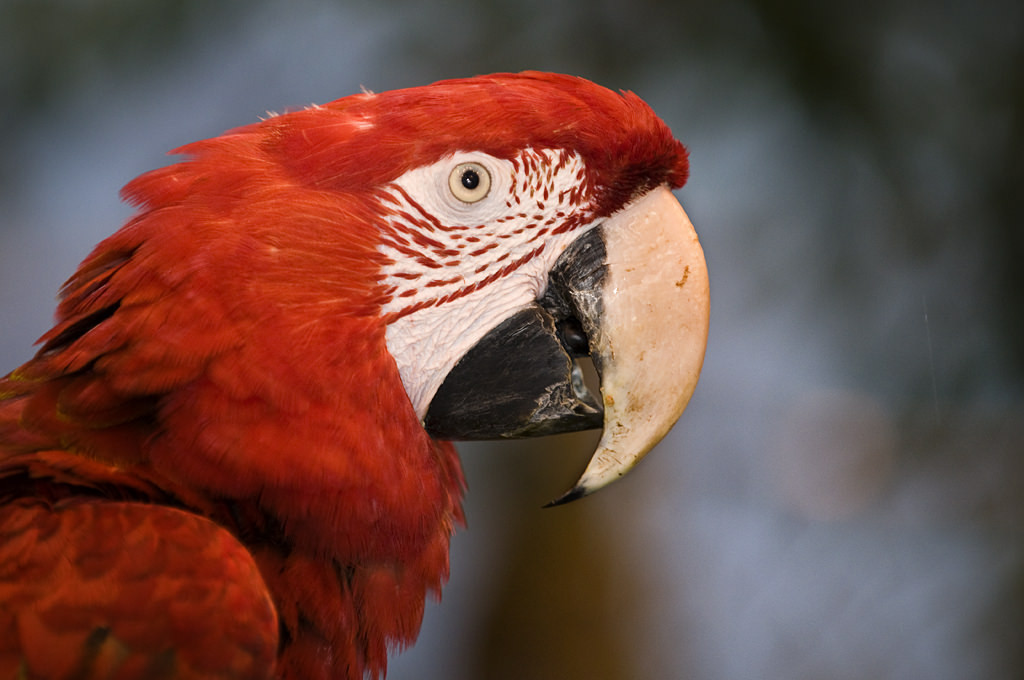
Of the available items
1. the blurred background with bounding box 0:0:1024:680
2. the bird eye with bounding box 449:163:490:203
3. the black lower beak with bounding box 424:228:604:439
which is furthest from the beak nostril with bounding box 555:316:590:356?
the blurred background with bounding box 0:0:1024:680

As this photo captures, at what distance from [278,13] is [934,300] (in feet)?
5.62

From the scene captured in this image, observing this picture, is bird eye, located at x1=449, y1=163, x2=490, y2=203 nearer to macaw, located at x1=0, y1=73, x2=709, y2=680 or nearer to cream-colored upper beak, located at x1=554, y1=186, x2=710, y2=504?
macaw, located at x1=0, y1=73, x2=709, y2=680

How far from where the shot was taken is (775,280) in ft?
6.13

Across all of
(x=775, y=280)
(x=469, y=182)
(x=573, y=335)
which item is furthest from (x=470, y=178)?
(x=775, y=280)

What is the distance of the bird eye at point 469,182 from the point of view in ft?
2.72

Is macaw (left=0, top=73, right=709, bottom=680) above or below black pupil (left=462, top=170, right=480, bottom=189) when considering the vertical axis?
below

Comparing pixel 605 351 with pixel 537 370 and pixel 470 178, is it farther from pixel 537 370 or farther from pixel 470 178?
pixel 470 178

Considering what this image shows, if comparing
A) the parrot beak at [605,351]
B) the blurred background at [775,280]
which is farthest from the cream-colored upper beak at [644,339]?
the blurred background at [775,280]

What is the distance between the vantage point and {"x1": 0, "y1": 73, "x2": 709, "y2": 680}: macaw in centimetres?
67

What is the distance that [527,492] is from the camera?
1.99 metres

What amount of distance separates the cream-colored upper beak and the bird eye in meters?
0.15

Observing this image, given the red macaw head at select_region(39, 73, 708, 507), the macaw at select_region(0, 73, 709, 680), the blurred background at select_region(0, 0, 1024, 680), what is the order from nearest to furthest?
the macaw at select_region(0, 73, 709, 680), the red macaw head at select_region(39, 73, 708, 507), the blurred background at select_region(0, 0, 1024, 680)

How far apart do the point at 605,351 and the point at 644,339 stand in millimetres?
44

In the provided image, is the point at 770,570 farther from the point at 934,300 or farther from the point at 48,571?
the point at 48,571
